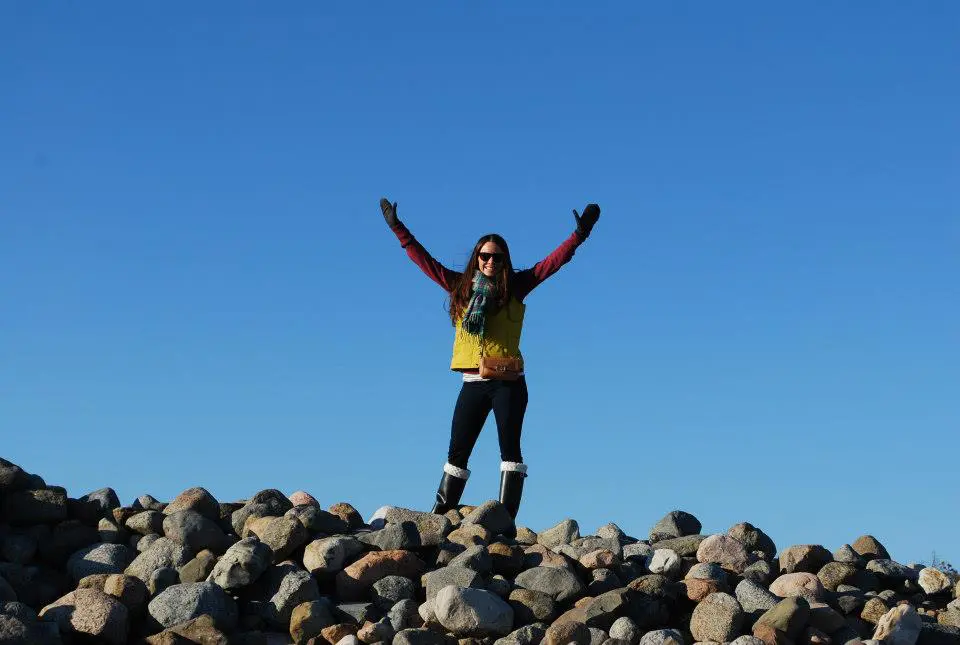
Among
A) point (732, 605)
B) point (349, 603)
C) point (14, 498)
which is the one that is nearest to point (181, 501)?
point (14, 498)

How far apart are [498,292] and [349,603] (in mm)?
3097

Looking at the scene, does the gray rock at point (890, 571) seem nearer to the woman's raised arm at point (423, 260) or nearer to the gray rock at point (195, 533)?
the woman's raised arm at point (423, 260)

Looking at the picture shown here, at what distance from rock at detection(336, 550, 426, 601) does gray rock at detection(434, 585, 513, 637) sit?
0.69 metres

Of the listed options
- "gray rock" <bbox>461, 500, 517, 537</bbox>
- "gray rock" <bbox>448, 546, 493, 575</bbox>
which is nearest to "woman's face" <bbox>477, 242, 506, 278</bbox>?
"gray rock" <bbox>461, 500, 517, 537</bbox>

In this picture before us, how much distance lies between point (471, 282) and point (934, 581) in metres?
4.04

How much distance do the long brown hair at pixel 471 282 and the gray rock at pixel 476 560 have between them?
99.8 inches

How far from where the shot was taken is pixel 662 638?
673 cm

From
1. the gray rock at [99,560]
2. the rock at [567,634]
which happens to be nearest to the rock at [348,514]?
the gray rock at [99,560]

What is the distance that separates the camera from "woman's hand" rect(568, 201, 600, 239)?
9.79 meters

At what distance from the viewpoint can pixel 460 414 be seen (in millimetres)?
9805

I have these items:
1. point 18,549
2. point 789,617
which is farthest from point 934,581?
point 18,549

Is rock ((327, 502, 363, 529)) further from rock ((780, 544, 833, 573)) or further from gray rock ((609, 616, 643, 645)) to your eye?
rock ((780, 544, 833, 573))

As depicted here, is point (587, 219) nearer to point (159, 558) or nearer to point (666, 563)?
point (666, 563)

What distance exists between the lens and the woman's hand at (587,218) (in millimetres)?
9789
